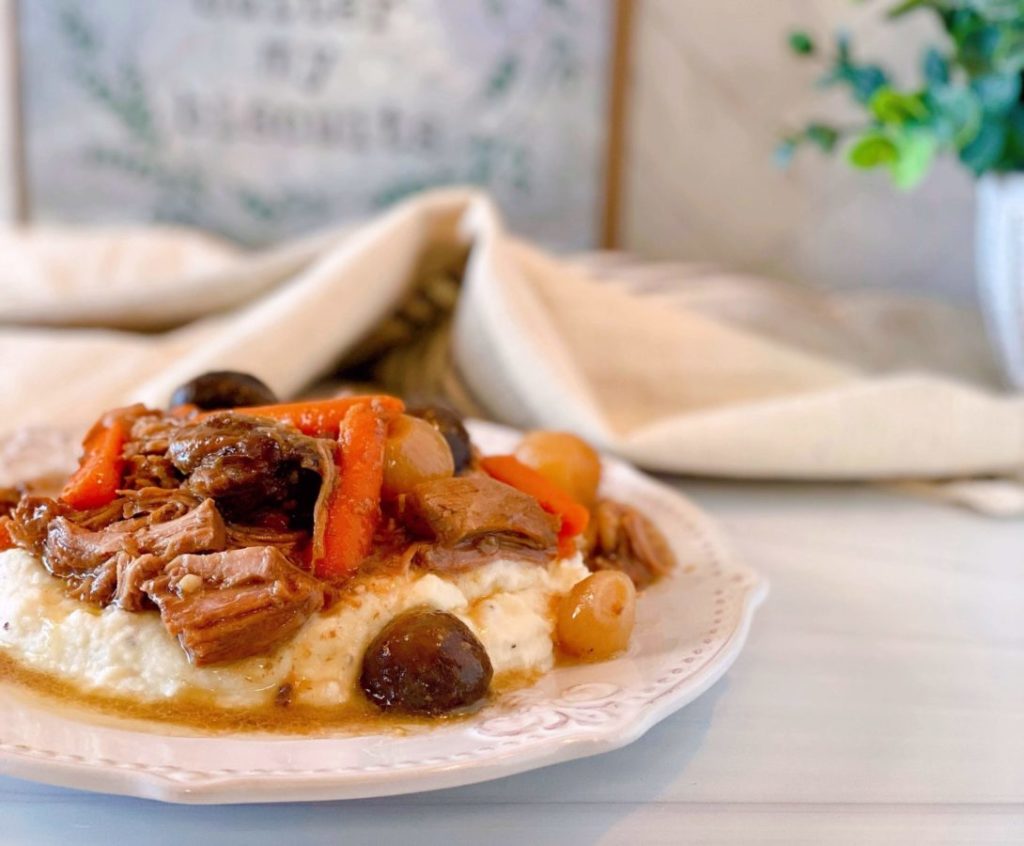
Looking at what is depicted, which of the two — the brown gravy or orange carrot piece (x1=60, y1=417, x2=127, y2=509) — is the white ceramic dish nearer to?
the brown gravy

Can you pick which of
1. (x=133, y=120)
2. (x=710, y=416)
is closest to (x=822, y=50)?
(x=710, y=416)

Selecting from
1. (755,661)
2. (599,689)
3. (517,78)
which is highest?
(517,78)

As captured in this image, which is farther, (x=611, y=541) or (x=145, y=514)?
(x=611, y=541)

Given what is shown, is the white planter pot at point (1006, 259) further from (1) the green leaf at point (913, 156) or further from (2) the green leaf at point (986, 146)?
(1) the green leaf at point (913, 156)

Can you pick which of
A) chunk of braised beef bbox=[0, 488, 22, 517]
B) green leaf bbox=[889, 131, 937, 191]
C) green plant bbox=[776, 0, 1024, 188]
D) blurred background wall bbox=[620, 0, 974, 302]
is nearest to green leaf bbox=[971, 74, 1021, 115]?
green plant bbox=[776, 0, 1024, 188]

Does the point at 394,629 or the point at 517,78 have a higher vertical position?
the point at 517,78

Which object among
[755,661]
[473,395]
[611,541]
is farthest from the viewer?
[473,395]

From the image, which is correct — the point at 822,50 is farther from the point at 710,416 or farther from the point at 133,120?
the point at 133,120

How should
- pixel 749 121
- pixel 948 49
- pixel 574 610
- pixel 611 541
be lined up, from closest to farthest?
pixel 574 610 < pixel 611 541 < pixel 948 49 < pixel 749 121
